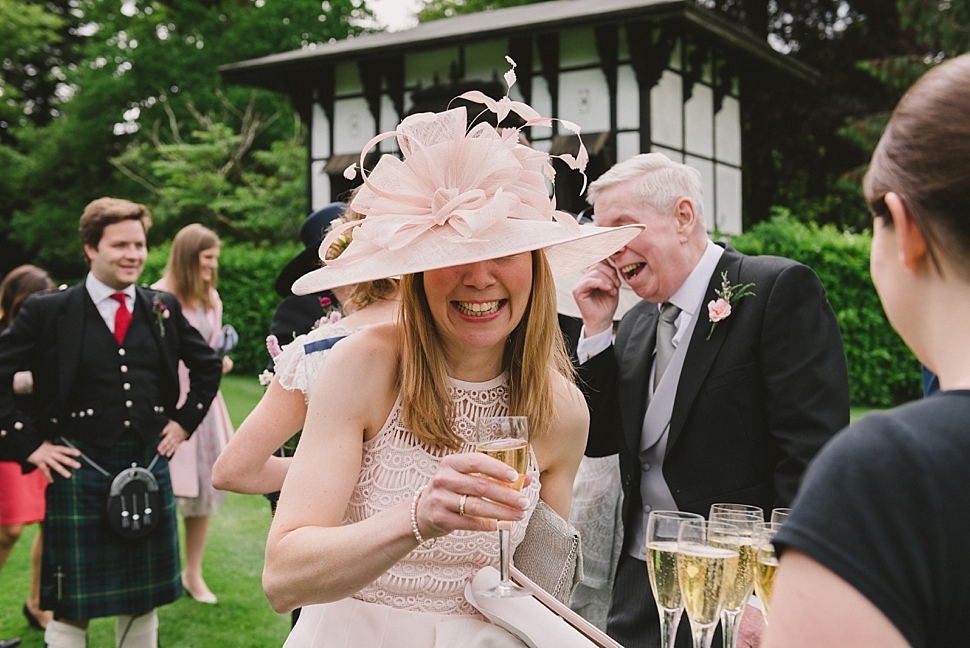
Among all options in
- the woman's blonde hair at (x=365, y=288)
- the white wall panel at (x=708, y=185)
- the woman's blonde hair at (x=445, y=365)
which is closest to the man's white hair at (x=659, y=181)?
the woman's blonde hair at (x=365, y=288)

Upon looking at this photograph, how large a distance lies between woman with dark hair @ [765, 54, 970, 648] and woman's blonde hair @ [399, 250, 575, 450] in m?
1.22

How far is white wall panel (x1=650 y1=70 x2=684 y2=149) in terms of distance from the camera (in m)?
13.5

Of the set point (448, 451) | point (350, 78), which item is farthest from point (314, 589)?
point (350, 78)

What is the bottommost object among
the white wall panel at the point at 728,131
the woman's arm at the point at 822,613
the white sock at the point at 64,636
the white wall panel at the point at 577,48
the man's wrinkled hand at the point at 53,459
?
the white sock at the point at 64,636

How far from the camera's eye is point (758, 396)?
3109 millimetres

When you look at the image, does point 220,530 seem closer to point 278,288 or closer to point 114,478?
point 114,478

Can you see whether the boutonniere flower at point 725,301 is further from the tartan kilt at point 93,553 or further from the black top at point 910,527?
the tartan kilt at point 93,553

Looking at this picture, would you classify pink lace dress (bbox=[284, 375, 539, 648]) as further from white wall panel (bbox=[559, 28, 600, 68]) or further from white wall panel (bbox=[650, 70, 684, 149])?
white wall panel (bbox=[559, 28, 600, 68])

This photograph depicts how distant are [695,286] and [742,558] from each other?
182 centimetres

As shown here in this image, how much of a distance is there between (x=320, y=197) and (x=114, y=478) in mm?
12370

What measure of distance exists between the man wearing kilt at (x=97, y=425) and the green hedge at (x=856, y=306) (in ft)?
33.3

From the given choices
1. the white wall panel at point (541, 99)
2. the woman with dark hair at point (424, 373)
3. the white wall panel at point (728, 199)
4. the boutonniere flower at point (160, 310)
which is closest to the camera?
the woman with dark hair at point (424, 373)

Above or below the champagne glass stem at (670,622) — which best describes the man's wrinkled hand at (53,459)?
below

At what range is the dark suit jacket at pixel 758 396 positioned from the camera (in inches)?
117
